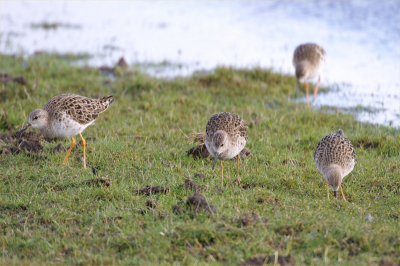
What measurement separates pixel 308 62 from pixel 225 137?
6329 millimetres

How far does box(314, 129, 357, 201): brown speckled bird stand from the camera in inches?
284

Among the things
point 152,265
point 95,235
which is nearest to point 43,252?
point 95,235

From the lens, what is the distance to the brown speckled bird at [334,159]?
7223 millimetres

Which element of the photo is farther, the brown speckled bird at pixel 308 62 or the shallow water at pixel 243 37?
the shallow water at pixel 243 37

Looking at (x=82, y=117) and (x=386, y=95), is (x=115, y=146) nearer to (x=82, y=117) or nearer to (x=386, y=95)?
(x=82, y=117)

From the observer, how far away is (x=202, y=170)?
8242mm

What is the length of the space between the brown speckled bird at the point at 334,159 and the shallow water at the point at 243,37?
3.49 m

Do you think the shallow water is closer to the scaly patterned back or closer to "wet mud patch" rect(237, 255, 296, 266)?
the scaly patterned back

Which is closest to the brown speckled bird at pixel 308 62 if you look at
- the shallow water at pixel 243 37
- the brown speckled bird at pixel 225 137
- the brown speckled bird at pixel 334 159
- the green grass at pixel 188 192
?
the shallow water at pixel 243 37

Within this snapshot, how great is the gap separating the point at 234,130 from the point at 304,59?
6.26 meters

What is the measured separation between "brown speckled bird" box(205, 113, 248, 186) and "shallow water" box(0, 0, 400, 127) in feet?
14.1

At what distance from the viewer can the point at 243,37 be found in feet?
57.6

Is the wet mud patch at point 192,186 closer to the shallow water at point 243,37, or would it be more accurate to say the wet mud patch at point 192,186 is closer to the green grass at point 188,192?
the green grass at point 188,192

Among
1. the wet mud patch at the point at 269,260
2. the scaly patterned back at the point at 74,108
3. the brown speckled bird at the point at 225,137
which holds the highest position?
the scaly patterned back at the point at 74,108
